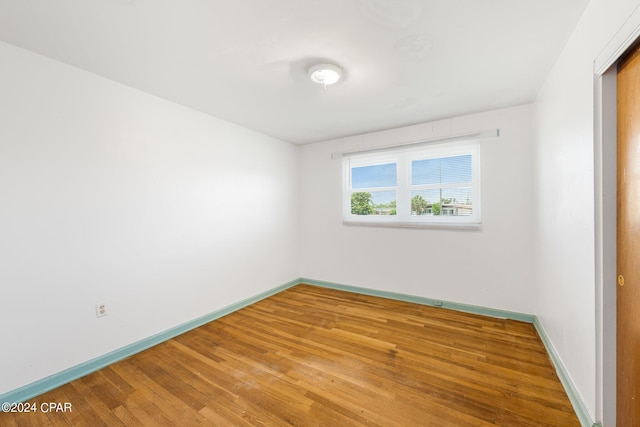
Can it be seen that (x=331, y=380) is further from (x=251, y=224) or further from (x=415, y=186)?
(x=415, y=186)

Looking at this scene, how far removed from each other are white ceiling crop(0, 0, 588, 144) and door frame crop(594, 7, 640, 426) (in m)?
0.56

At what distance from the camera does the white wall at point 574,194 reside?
1.36 meters

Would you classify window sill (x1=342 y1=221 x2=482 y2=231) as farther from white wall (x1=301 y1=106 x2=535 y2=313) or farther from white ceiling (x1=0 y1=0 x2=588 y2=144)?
white ceiling (x1=0 y1=0 x2=588 y2=144)

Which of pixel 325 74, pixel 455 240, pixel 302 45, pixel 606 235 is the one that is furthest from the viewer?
pixel 455 240

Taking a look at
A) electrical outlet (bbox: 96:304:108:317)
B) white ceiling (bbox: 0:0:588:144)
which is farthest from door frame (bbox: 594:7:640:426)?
electrical outlet (bbox: 96:304:108:317)

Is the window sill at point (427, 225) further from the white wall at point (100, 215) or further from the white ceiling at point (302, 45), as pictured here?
the white wall at point (100, 215)

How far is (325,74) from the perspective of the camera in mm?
2031

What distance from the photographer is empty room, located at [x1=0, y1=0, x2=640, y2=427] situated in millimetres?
1407

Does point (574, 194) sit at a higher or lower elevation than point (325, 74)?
lower

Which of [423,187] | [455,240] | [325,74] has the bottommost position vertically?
[455,240]

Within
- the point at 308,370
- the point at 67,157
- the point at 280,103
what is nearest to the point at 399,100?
the point at 280,103

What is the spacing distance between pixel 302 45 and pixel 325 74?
1.13ft

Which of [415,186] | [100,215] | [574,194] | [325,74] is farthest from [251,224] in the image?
[574,194]

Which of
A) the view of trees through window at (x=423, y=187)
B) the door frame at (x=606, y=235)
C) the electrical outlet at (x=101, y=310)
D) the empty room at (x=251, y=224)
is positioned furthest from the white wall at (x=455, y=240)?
the electrical outlet at (x=101, y=310)
